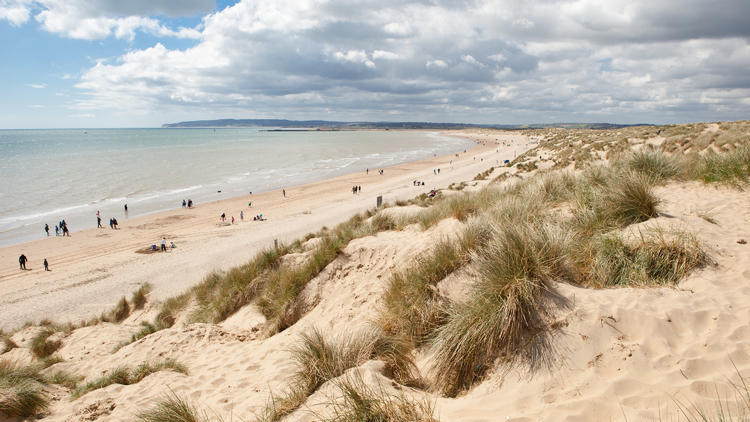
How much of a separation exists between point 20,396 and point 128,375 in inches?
50.6

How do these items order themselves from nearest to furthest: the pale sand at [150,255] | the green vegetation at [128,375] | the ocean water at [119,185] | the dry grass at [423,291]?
the dry grass at [423,291], the green vegetation at [128,375], the pale sand at [150,255], the ocean water at [119,185]

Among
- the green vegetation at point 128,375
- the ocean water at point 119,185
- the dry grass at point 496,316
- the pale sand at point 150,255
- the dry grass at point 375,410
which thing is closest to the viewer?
A: the dry grass at point 375,410

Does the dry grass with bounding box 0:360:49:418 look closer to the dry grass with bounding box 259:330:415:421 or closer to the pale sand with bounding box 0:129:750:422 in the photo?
the pale sand with bounding box 0:129:750:422

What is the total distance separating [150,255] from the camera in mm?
19484

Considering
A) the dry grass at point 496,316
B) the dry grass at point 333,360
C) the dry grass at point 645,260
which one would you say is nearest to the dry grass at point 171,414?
the dry grass at point 333,360

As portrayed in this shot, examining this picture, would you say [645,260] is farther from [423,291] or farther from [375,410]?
[375,410]

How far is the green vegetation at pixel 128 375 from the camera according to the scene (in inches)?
217

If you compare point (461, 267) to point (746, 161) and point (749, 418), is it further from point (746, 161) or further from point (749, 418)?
point (746, 161)

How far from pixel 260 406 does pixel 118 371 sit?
134 inches

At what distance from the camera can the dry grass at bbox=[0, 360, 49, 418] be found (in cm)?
457

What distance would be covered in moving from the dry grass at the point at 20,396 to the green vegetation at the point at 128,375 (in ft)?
1.55

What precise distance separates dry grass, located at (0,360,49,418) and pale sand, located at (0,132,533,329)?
7847 millimetres

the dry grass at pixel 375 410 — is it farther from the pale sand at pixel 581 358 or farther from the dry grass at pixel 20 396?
the dry grass at pixel 20 396

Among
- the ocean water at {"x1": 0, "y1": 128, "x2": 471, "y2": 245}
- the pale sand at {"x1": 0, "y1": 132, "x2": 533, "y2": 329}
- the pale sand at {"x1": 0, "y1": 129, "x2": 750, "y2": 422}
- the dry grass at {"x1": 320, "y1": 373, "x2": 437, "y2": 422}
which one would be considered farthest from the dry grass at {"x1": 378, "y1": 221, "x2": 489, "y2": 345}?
the ocean water at {"x1": 0, "y1": 128, "x2": 471, "y2": 245}
